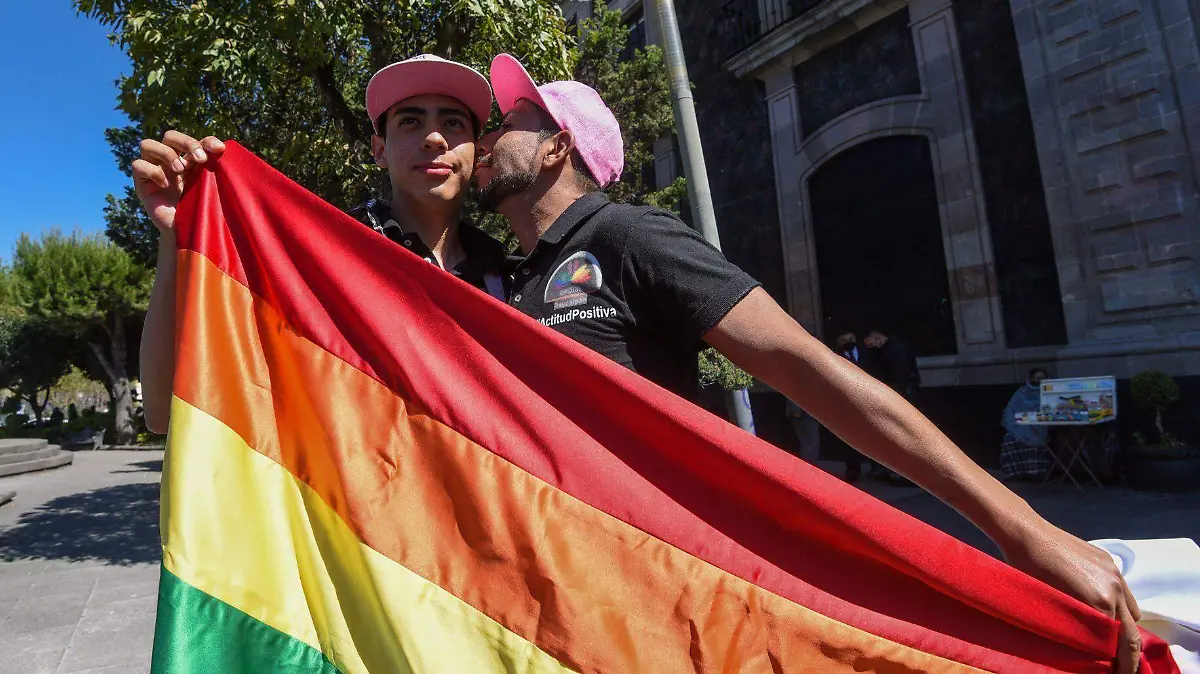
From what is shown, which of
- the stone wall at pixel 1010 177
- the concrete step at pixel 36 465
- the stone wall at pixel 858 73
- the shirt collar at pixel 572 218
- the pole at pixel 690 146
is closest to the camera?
the shirt collar at pixel 572 218

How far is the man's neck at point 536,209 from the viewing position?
1834 mm

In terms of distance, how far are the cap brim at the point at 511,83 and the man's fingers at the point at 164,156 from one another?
2.66 ft

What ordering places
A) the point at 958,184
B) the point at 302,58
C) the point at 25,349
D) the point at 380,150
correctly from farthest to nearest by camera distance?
the point at 25,349 < the point at 958,184 < the point at 302,58 < the point at 380,150

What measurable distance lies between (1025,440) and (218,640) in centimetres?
918

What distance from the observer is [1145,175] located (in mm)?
7973

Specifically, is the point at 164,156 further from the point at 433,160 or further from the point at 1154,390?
the point at 1154,390

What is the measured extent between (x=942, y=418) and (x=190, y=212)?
1016 cm

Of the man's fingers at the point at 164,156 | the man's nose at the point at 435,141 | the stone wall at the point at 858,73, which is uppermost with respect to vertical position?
the stone wall at the point at 858,73

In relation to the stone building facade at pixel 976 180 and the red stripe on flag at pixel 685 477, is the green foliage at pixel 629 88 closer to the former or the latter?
the stone building facade at pixel 976 180

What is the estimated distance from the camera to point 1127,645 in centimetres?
131

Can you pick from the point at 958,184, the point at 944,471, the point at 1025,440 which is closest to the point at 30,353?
the point at 958,184

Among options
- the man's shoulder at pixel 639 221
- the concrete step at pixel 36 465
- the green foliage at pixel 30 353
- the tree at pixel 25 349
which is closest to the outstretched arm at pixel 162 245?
the man's shoulder at pixel 639 221

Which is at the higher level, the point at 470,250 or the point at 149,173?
the point at 149,173

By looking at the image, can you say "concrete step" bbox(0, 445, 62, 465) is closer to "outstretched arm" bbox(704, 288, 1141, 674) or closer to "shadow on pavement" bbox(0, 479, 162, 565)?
"shadow on pavement" bbox(0, 479, 162, 565)
